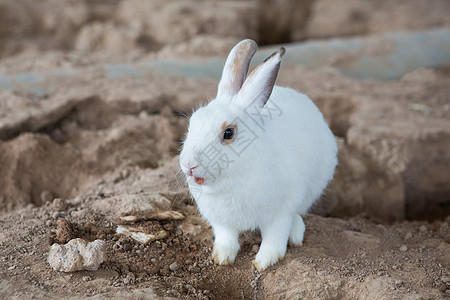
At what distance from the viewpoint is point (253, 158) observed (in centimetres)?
267

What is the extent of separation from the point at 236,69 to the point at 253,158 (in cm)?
56

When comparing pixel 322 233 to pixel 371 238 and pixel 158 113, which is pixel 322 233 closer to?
pixel 371 238

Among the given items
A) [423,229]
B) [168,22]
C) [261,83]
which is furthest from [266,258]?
[168,22]

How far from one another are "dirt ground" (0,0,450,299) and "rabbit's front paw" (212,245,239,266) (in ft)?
0.13

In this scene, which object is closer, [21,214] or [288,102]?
[288,102]

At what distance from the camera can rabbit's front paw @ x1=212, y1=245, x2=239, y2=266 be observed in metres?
3.03

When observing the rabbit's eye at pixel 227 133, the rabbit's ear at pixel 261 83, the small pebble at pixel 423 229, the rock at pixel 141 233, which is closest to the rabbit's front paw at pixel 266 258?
the rock at pixel 141 233

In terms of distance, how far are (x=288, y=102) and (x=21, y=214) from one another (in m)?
2.02

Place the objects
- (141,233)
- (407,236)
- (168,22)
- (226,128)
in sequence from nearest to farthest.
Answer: (226,128) < (141,233) < (407,236) < (168,22)

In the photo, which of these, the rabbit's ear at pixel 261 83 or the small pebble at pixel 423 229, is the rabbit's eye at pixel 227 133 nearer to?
the rabbit's ear at pixel 261 83

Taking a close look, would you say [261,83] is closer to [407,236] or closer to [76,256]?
[76,256]

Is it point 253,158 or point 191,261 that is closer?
point 253,158

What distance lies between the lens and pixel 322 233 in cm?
340

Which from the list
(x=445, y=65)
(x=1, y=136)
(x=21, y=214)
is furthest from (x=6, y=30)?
(x=445, y=65)
